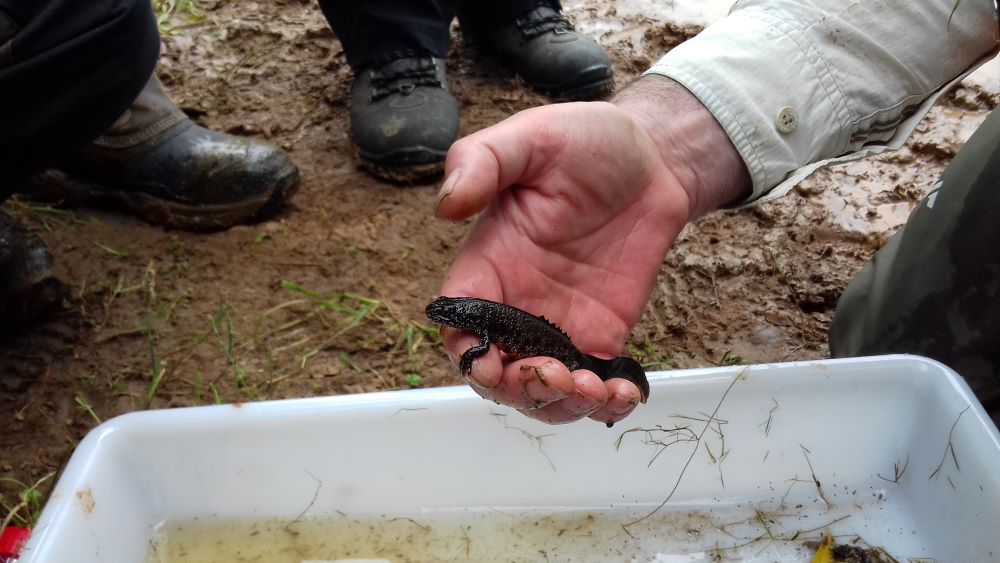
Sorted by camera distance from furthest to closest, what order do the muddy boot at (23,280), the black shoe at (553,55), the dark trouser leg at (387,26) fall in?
the black shoe at (553,55)
the dark trouser leg at (387,26)
the muddy boot at (23,280)

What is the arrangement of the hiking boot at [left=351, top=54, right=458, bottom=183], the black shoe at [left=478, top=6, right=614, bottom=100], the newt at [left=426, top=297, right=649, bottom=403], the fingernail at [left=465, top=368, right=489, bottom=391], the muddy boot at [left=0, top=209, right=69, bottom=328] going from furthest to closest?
the black shoe at [left=478, top=6, right=614, bottom=100]
the hiking boot at [left=351, top=54, right=458, bottom=183]
the muddy boot at [left=0, top=209, right=69, bottom=328]
the newt at [left=426, top=297, right=649, bottom=403]
the fingernail at [left=465, top=368, right=489, bottom=391]

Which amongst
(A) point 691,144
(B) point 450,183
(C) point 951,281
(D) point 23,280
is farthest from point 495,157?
(D) point 23,280

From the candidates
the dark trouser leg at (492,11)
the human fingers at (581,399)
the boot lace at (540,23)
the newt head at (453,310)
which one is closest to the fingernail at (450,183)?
the newt head at (453,310)

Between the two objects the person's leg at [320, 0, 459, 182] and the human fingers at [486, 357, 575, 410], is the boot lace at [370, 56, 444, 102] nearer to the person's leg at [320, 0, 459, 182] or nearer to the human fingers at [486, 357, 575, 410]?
the person's leg at [320, 0, 459, 182]

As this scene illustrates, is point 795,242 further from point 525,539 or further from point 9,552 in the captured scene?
point 9,552

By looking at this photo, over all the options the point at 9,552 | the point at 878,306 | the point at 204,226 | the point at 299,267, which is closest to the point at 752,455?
the point at 878,306

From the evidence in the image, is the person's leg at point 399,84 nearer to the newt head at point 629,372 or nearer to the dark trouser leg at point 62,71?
the dark trouser leg at point 62,71

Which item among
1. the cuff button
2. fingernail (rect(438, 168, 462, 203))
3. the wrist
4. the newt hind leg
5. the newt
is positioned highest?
fingernail (rect(438, 168, 462, 203))

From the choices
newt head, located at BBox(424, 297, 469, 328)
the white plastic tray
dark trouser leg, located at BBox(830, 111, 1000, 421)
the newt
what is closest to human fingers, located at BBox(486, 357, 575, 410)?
the newt

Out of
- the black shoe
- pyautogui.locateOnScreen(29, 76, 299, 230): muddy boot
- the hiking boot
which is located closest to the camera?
pyautogui.locateOnScreen(29, 76, 299, 230): muddy boot
